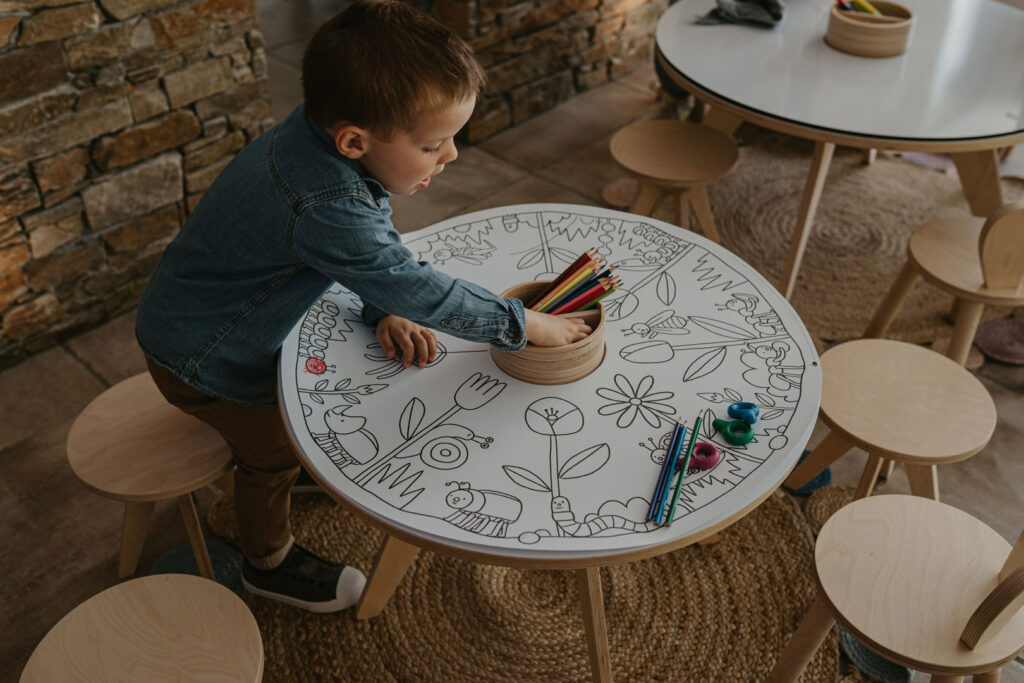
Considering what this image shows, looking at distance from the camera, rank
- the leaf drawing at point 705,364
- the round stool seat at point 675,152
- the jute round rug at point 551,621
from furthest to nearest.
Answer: the round stool seat at point 675,152
the jute round rug at point 551,621
the leaf drawing at point 705,364

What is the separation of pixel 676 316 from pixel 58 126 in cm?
181

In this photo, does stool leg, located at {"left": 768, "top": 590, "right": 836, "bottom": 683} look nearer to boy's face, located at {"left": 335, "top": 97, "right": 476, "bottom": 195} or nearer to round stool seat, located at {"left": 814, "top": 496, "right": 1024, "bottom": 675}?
round stool seat, located at {"left": 814, "top": 496, "right": 1024, "bottom": 675}

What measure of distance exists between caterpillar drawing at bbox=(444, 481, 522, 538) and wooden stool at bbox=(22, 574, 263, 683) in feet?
1.31

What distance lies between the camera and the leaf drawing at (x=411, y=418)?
136 cm

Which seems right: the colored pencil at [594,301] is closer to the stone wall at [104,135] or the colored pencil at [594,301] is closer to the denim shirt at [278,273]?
the denim shirt at [278,273]

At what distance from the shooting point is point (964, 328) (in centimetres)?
227

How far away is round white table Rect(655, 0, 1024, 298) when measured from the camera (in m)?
2.20

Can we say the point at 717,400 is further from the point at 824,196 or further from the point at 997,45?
the point at 824,196

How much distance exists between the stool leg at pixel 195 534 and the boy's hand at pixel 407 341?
0.59 meters

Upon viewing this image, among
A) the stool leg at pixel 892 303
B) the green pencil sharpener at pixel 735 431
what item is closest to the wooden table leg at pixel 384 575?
the green pencil sharpener at pixel 735 431

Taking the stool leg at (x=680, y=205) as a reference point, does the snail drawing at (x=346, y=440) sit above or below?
above

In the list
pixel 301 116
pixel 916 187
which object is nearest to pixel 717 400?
pixel 301 116

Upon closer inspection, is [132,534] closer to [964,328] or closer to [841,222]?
[964,328]

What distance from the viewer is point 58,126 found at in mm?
2348
